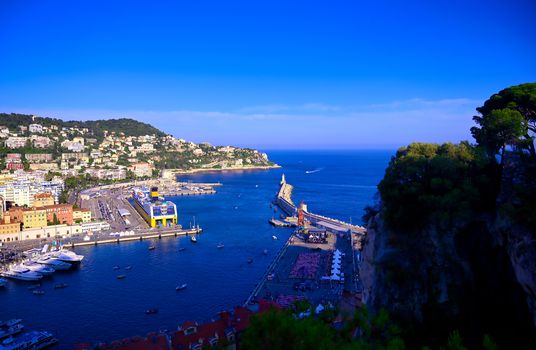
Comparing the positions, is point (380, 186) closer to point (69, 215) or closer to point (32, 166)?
point (69, 215)

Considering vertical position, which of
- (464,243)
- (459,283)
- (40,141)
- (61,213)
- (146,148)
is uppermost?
(40,141)

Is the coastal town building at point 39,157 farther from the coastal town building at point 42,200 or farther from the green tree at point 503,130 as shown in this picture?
the green tree at point 503,130

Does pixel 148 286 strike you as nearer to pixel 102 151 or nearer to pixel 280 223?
pixel 280 223

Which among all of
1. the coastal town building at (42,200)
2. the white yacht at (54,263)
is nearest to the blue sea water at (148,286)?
the white yacht at (54,263)

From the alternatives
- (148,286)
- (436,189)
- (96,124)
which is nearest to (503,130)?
(436,189)

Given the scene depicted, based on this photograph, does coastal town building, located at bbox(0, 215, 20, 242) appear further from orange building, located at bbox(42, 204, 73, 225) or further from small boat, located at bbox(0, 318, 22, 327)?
small boat, located at bbox(0, 318, 22, 327)

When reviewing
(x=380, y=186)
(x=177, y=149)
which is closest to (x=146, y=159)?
(x=177, y=149)

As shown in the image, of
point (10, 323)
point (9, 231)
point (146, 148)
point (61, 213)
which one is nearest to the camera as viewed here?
point (10, 323)
